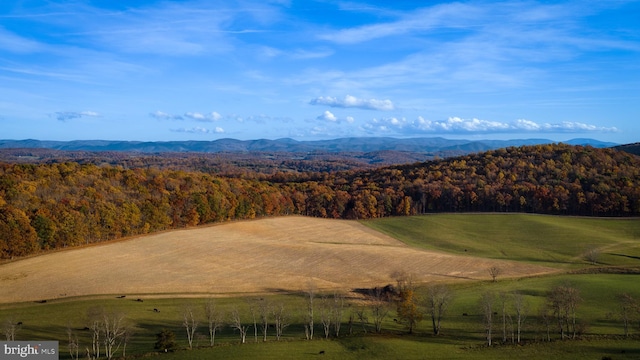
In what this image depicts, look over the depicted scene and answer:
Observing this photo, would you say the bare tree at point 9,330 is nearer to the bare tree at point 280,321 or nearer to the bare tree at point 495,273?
the bare tree at point 280,321

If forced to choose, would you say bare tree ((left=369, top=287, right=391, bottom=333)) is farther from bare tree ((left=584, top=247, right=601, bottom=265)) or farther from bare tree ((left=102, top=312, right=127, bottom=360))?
bare tree ((left=584, top=247, right=601, bottom=265))

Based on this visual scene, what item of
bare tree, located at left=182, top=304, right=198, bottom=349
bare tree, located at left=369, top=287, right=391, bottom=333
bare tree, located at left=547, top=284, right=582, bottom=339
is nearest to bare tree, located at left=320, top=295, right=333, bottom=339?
bare tree, located at left=369, top=287, right=391, bottom=333

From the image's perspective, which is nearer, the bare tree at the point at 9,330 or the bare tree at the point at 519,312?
the bare tree at the point at 9,330

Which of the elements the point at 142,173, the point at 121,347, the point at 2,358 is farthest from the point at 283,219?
the point at 2,358

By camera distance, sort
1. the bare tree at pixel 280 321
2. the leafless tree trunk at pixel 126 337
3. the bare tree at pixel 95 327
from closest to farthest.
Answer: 1. the bare tree at pixel 95 327
2. the leafless tree trunk at pixel 126 337
3. the bare tree at pixel 280 321

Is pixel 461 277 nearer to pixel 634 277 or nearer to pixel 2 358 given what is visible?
pixel 634 277

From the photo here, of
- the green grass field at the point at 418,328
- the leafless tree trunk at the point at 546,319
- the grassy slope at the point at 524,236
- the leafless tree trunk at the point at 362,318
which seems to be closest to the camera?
the green grass field at the point at 418,328

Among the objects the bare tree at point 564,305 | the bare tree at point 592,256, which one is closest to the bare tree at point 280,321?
the bare tree at point 564,305

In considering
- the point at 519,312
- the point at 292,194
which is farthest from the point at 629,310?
the point at 292,194
